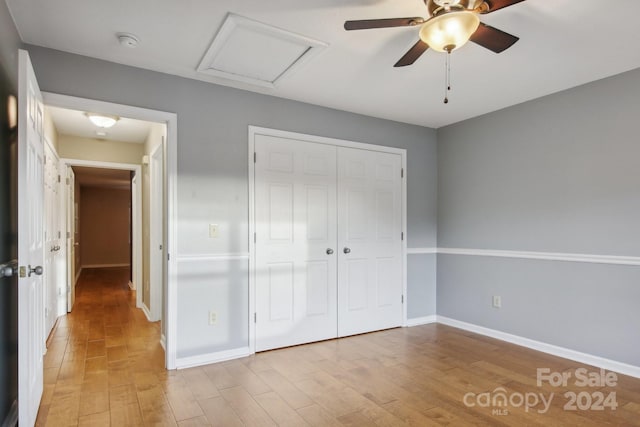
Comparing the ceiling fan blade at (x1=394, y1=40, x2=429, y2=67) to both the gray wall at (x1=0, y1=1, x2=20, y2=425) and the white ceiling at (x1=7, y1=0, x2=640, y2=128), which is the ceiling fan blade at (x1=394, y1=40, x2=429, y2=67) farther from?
the gray wall at (x1=0, y1=1, x2=20, y2=425)

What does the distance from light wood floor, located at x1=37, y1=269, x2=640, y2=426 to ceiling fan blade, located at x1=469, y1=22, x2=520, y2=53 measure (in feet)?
7.04

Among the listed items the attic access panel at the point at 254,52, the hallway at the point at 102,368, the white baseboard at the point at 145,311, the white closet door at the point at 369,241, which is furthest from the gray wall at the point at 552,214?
the white baseboard at the point at 145,311

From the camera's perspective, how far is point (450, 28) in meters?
1.83

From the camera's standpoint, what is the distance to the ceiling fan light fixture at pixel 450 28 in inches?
70.7

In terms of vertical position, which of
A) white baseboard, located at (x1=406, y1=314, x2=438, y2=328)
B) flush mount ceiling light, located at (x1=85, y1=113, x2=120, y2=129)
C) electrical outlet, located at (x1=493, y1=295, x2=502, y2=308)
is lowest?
white baseboard, located at (x1=406, y1=314, x2=438, y2=328)

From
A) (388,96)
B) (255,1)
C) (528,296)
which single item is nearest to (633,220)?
(528,296)

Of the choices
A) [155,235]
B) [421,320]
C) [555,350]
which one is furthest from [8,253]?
[555,350]

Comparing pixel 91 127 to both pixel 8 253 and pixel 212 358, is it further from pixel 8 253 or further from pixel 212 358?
pixel 212 358

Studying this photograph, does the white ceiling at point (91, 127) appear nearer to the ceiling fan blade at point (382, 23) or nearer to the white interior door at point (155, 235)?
the white interior door at point (155, 235)

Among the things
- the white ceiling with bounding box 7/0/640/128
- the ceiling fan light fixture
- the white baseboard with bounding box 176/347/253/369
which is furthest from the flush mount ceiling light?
the ceiling fan light fixture

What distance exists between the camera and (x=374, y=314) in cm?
404

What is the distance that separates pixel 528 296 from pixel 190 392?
3.10 metres

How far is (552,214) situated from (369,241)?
1748mm

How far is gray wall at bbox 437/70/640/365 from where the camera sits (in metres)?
2.94
